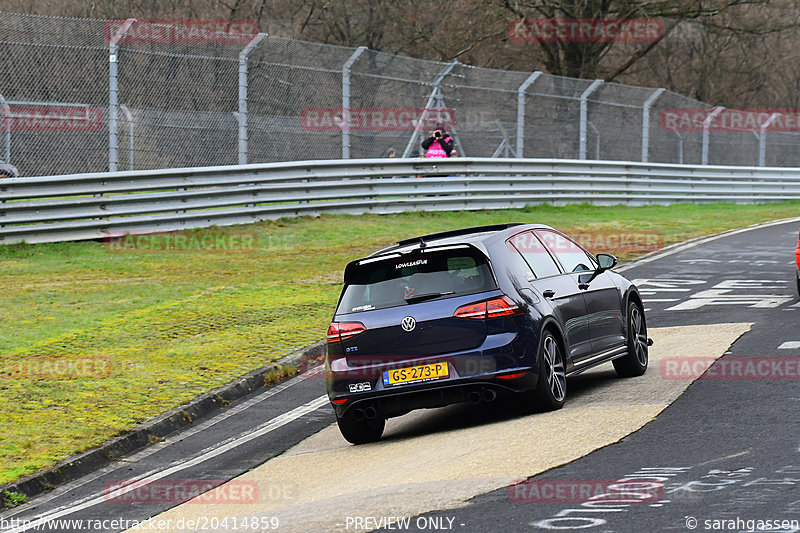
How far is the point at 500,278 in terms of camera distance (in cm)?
855

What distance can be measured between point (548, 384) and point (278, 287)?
745 cm

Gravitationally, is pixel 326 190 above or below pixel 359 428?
above

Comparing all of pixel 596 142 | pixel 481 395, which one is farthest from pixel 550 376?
pixel 596 142

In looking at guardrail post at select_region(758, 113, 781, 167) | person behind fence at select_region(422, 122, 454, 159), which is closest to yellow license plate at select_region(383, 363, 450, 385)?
person behind fence at select_region(422, 122, 454, 159)

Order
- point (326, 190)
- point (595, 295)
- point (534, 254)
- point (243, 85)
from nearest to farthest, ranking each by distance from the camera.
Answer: point (534, 254)
point (595, 295)
point (243, 85)
point (326, 190)

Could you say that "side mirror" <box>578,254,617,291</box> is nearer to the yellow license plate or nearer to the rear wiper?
the rear wiper

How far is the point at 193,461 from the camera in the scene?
8570mm

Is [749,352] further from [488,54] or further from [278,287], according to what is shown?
[488,54]

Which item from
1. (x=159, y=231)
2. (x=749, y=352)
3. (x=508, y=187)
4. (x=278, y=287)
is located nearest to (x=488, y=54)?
(x=508, y=187)

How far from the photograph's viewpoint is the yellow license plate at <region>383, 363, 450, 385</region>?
832 centimetres

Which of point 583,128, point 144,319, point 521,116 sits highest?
point 521,116

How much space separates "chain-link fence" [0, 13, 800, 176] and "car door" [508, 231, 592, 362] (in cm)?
1026

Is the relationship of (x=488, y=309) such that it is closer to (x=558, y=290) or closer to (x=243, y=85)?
(x=558, y=290)

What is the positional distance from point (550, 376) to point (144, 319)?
6.06 meters
